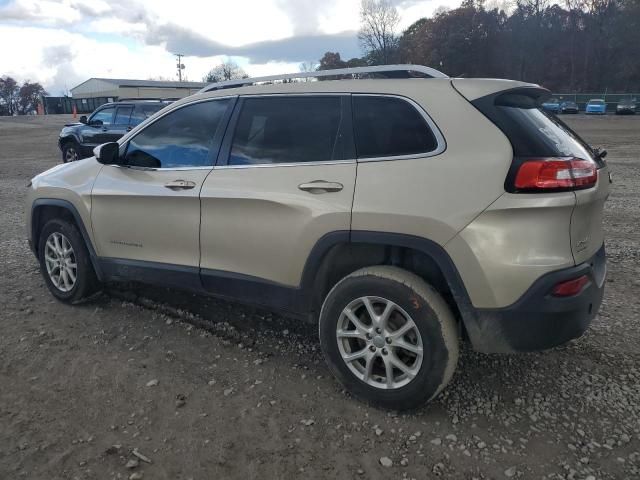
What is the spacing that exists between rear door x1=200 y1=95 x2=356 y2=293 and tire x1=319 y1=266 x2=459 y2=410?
35 centimetres

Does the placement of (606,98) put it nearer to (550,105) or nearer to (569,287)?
(550,105)

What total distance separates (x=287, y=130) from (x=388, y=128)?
70 cm

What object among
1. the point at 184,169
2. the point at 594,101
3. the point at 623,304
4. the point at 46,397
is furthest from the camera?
the point at 594,101

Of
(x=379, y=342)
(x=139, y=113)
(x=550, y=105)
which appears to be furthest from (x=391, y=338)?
(x=550, y=105)

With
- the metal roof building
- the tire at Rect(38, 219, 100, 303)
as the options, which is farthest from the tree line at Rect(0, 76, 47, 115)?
the tire at Rect(38, 219, 100, 303)

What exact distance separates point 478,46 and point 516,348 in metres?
71.8

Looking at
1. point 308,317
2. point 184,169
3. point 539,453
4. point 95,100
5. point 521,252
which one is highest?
point 95,100

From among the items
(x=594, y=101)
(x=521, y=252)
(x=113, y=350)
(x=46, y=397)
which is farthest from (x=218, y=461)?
(x=594, y=101)

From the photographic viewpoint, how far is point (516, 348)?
8.55ft

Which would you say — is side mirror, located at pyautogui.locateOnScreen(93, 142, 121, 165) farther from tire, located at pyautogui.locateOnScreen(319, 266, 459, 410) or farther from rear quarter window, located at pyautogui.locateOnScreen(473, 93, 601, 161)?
rear quarter window, located at pyautogui.locateOnScreen(473, 93, 601, 161)

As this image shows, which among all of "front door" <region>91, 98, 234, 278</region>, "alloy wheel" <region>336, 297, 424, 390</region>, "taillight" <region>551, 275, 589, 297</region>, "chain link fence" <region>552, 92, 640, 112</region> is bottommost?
"alloy wheel" <region>336, 297, 424, 390</region>

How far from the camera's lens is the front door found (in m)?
3.53

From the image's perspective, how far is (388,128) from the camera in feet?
9.38

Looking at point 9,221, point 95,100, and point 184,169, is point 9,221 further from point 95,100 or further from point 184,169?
point 95,100
